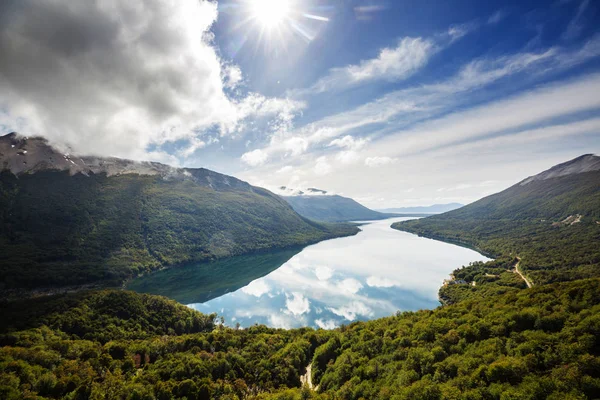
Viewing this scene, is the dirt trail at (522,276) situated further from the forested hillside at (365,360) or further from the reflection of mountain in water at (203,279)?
the reflection of mountain in water at (203,279)

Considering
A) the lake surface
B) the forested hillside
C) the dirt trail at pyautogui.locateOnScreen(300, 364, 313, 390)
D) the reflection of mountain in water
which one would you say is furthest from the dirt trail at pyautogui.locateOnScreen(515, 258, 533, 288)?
the reflection of mountain in water

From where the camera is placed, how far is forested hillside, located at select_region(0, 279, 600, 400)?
87.8 ft

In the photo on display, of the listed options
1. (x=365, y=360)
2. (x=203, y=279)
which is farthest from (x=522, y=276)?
(x=203, y=279)

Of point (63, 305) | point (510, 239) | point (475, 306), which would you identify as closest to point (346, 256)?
point (510, 239)

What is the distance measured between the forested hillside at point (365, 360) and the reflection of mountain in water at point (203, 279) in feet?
198

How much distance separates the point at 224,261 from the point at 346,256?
93.0 metres

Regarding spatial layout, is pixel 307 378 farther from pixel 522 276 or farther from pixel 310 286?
pixel 522 276

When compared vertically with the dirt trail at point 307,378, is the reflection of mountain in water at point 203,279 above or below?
above

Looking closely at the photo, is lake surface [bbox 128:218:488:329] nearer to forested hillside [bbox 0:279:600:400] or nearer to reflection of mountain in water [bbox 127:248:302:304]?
reflection of mountain in water [bbox 127:248:302:304]

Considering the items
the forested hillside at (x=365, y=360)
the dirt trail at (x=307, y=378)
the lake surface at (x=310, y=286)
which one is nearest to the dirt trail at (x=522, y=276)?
the lake surface at (x=310, y=286)

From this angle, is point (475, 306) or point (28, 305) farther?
point (28, 305)

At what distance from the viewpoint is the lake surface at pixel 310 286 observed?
313 feet

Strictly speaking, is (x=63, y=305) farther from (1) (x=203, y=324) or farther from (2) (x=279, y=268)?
(2) (x=279, y=268)

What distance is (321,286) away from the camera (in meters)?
125
